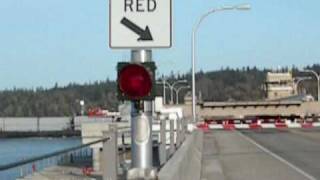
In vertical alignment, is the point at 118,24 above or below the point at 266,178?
above

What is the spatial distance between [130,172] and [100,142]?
71 cm

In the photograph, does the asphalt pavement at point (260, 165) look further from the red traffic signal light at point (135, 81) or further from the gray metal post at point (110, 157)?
the red traffic signal light at point (135, 81)

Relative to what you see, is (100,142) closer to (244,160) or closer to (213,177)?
(213,177)

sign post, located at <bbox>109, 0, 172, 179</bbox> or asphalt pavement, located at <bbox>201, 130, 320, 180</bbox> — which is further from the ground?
sign post, located at <bbox>109, 0, 172, 179</bbox>

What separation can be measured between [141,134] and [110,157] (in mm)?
520

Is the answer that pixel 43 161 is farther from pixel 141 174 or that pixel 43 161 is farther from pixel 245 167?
pixel 245 167

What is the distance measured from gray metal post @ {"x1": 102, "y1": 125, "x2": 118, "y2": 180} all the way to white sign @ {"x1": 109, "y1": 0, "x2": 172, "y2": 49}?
1341mm

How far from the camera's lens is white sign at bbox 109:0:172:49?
9.40m

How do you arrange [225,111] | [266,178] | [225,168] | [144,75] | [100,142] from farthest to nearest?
[225,111] < [225,168] < [266,178] < [100,142] < [144,75]

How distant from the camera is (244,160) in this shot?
98.5 feet

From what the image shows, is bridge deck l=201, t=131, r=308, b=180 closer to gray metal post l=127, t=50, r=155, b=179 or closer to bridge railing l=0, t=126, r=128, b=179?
bridge railing l=0, t=126, r=128, b=179

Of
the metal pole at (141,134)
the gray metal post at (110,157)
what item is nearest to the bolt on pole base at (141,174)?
the metal pole at (141,134)

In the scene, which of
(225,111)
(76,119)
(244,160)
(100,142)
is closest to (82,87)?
(76,119)

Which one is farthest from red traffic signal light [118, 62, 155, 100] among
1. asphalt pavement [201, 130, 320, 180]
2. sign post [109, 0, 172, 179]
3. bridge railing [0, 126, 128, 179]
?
asphalt pavement [201, 130, 320, 180]
